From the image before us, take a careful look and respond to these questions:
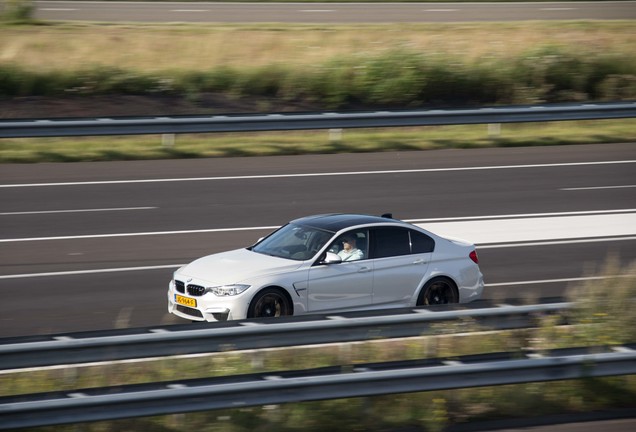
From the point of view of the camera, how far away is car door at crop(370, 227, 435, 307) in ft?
41.1

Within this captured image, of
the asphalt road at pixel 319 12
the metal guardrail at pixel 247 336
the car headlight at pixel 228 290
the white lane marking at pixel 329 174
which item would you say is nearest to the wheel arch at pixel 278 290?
the car headlight at pixel 228 290

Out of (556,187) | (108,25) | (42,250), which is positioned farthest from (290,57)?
(42,250)

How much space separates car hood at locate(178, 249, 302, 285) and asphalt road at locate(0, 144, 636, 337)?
0.84m

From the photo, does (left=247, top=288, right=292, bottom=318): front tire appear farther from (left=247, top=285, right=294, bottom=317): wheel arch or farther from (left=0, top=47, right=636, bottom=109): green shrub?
(left=0, top=47, right=636, bottom=109): green shrub

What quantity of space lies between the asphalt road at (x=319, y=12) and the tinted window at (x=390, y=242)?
2252 cm

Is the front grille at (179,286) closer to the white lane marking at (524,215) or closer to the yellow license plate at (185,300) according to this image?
the yellow license plate at (185,300)

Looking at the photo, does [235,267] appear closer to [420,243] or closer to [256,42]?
[420,243]

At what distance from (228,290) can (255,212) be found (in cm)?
649

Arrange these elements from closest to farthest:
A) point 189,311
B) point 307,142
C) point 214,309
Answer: point 214,309 < point 189,311 < point 307,142

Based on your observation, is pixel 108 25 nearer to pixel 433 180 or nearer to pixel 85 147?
pixel 85 147

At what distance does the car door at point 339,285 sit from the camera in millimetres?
12086

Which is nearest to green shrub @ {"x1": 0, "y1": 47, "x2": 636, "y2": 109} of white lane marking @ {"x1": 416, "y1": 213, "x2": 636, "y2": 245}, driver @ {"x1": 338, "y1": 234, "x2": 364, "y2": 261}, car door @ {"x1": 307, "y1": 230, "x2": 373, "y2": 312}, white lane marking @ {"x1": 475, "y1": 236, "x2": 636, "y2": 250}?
white lane marking @ {"x1": 416, "y1": 213, "x2": 636, "y2": 245}

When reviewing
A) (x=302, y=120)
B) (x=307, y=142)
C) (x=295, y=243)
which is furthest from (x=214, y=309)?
A: (x=307, y=142)

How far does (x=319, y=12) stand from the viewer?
121 feet
